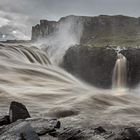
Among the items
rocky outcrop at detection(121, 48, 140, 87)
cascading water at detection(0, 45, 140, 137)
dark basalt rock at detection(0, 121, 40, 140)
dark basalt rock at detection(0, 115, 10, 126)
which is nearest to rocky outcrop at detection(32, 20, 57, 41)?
rocky outcrop at detection(121, 48, 140, 87)

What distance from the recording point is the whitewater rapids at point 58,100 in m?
18.1

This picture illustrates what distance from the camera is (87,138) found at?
12.0m

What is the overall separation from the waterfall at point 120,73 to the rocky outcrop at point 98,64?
2.27 feet

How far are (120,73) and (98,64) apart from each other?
6025mm

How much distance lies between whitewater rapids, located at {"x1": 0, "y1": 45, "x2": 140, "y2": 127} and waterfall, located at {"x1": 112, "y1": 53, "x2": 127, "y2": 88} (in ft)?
91.7

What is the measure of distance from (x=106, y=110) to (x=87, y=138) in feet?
30.6

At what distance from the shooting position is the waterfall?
61.1 meters

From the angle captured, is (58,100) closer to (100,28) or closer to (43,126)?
(43,126)

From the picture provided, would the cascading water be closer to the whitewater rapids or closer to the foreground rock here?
the whitewater rapids

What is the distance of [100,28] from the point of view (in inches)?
6476

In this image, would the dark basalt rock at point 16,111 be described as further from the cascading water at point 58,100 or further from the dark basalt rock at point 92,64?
the dark basalt rock at point 92,64

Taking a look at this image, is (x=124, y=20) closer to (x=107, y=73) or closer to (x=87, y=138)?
(x=107, y=73)

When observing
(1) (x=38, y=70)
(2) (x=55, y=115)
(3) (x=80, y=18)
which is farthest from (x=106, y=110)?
(3) (x=80, y=18)

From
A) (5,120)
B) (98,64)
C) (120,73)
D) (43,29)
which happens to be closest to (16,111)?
(5,120)
